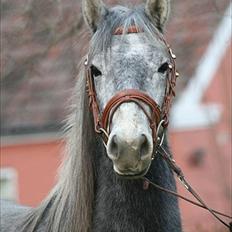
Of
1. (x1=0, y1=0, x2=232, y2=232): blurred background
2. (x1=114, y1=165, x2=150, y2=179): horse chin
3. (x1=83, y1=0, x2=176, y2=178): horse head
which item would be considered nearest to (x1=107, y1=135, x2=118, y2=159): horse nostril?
(x1=83, y1=0, x2=176, y2=178): horse head

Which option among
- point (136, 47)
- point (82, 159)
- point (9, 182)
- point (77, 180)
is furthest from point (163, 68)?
point (9, 182)

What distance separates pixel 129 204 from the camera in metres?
5.82

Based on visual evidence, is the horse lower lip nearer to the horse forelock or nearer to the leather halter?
the leather halter

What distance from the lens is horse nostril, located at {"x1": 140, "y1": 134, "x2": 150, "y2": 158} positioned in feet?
17.5

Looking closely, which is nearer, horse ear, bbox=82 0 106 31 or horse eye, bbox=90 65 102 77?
horse eye, bbox=90 65 102 77

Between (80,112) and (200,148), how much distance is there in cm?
1454

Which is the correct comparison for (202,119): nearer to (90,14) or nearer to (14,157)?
(14,157)

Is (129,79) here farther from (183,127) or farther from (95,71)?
(183,127)

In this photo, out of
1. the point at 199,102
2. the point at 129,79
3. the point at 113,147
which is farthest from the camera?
the point at 199,102

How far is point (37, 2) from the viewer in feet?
30.9

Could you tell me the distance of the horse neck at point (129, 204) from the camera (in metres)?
5.81

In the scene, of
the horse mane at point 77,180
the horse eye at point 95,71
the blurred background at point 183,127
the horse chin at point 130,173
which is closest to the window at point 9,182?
the blurred background at point 183,127

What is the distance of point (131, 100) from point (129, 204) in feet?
2.23

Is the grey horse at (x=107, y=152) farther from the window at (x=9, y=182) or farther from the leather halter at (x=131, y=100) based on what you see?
the window at (x=9, y=182)
